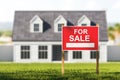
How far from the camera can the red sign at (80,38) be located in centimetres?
2406

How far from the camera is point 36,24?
56.7 meters

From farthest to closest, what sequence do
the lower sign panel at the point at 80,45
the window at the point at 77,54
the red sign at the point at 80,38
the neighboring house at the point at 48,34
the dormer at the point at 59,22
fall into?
the dormer at the point at 59,22 < the neighboring house at the point at 48,34 < the window at the point at 77,54 < the lower sign panel at the point at 80,45 < the red sign at the point at 80,38

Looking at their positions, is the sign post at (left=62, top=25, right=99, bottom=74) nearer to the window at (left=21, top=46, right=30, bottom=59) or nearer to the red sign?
the red sign

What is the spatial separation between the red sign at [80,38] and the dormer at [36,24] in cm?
3244

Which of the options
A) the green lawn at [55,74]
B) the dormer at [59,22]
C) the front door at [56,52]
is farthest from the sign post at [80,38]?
the dormer at [59,22]

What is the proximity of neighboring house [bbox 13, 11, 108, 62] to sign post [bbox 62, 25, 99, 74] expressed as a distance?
30173 mm

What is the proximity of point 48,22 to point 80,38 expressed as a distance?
33249 mm

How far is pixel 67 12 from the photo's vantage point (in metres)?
57.8

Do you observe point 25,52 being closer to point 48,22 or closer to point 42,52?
point 42,52

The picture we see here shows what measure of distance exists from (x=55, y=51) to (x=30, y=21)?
4.86m

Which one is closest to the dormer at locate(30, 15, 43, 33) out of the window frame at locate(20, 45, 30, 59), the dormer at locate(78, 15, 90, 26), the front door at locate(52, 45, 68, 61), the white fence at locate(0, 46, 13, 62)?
the window frame at locate(20, 45, 30, 59)

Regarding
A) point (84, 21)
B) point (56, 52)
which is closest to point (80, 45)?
point (56, 52)

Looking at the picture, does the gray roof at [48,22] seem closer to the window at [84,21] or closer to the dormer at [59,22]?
the dormer at [59,22]

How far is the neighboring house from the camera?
2154 inches
